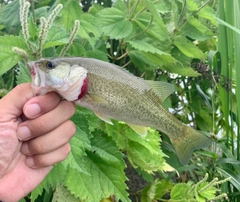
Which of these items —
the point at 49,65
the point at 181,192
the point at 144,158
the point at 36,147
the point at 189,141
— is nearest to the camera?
the point at 49,65

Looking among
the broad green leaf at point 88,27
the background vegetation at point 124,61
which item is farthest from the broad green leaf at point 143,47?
the broad green leaf at point 88,27

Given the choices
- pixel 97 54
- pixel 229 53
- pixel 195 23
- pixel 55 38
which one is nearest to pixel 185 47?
pixel 195 23

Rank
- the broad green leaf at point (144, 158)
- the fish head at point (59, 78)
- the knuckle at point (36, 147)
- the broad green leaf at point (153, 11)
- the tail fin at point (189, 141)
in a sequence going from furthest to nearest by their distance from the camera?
1. the broad green leaf at point (144, 158)
2. the broad green leaf at point (153, 11)
3. the tail fin at point (189, 141)
4. the knuckle at point (36, 147)
5. the fish head at point (59, 78)

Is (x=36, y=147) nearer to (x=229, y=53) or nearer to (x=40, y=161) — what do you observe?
(x=40, y=161)

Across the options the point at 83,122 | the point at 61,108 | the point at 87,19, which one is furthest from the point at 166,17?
the point at 61,108

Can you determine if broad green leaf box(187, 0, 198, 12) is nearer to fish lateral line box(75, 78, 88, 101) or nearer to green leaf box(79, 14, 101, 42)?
green leaf box(79, 14, 101, 42)

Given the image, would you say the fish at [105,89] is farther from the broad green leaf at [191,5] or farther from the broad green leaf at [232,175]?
the broad green leaf at [232,175]

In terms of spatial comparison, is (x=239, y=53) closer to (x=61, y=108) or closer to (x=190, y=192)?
(x=190, y=192)
